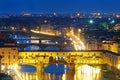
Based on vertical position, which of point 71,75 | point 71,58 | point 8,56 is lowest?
point 71,75

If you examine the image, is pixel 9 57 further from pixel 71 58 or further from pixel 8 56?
pixel 71 58

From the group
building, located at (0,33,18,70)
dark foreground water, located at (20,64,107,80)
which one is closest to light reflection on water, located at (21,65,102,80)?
dark foreground water, located at (20,64,107,80)

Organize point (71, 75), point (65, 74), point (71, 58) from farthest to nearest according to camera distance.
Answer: point (71, 58) < point (65, 74) < point (71, 75)

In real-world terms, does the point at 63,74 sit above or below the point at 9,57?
below

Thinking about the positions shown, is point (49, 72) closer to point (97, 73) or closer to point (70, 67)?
point (70, 67)

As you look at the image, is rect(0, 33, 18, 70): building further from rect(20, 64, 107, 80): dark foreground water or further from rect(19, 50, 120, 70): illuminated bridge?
rect(20, 64, 107, 80): dark foreground water

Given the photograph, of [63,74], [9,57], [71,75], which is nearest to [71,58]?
[63,74]

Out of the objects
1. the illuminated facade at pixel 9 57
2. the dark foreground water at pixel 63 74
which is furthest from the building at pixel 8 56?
the dark foreground water at pixel 63 74
